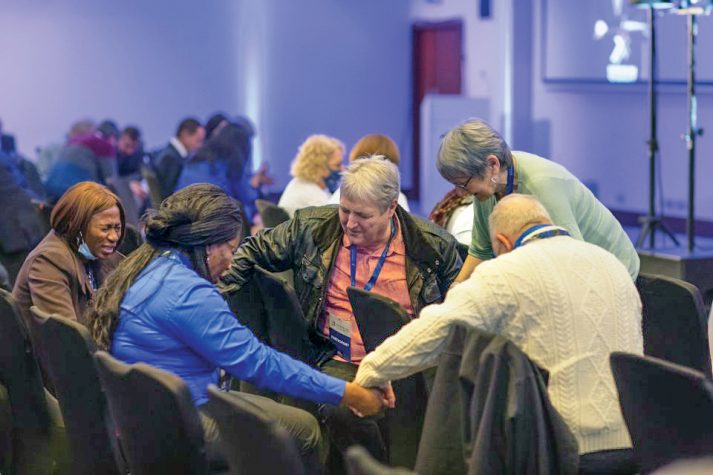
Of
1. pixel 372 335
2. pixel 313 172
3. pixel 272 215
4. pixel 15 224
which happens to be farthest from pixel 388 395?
pixel 15 224

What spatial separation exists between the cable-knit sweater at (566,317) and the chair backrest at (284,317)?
0.96 meters

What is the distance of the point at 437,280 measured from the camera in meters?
3.49

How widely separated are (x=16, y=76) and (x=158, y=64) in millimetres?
1648

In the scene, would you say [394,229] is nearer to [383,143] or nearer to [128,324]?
[128,324]

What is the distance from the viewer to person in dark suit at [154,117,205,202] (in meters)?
8.34

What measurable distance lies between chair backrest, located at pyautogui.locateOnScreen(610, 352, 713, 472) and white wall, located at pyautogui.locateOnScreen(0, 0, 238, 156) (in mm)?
11449

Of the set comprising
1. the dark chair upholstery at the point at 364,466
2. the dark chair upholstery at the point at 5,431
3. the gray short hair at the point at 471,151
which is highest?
the gray short hair at the point at 471,151

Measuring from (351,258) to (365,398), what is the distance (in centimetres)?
72

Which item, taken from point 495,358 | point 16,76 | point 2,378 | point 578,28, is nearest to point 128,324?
point 2,378

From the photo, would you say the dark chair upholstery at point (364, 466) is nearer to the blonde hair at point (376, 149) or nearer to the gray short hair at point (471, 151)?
the gray short hair at point (471, 151)

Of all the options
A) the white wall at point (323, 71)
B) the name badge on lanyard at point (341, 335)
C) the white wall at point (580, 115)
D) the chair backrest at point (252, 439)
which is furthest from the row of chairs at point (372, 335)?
the white wall at point (323, 71)

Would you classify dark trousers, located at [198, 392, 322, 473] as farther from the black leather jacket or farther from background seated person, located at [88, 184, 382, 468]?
the black leather jacket

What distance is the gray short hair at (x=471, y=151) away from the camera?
3234 millimetres

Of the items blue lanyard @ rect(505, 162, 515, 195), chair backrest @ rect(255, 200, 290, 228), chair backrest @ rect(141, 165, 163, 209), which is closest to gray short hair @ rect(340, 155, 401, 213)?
blue lanyard @ rect(505, 162, 515, 195)
